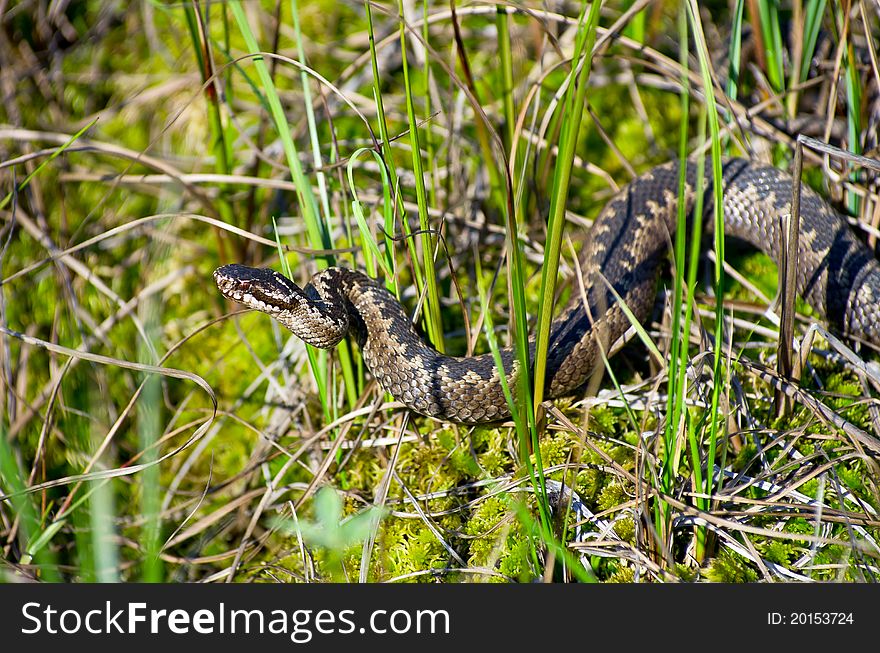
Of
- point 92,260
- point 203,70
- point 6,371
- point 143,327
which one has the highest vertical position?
point 203,70

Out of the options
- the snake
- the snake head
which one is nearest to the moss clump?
the snake

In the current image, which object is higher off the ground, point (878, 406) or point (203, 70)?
point (203, 70)

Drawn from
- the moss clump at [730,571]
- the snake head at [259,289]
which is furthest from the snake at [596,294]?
the moss clump at [730,571]

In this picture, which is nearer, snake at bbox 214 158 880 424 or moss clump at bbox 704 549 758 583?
moss clump at bbox 704 549 758 583

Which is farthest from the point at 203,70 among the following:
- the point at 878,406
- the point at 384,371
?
the point at 878,406

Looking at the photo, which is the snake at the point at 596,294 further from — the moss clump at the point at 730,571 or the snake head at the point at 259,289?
the moss clump at the point at 730,571

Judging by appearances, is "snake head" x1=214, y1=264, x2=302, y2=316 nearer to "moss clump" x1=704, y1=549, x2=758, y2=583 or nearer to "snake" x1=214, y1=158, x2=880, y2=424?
"snake" x1=214, y1=158, x2=880, y2=424

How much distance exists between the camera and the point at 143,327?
5.35 metres

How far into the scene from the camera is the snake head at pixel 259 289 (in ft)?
14.3

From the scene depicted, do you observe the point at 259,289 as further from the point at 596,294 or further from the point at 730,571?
the point at 730,571

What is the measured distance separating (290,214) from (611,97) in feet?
9.57

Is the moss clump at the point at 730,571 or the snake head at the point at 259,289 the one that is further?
the snake head at the point at 259,289

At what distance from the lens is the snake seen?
172 inches
